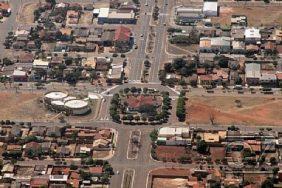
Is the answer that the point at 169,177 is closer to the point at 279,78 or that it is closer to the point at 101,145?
the point at 101,145

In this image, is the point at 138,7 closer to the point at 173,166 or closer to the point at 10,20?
the point at 10,20

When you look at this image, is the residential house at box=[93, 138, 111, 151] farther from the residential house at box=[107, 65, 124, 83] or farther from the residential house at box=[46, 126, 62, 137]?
the residential house at box=[107, 65, 124, 83]

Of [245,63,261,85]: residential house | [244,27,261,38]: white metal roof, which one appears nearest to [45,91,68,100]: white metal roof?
[245,63,261,85]: residential house

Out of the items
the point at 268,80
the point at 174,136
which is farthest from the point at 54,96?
the point at 268,80

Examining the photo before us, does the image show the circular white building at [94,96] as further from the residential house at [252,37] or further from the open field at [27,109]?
the residential house at [252,37]

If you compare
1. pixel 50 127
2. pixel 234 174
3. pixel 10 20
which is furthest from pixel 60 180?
pixel 10 20

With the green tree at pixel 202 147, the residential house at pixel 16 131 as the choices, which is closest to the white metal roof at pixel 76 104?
the residential house at pixel 16 131

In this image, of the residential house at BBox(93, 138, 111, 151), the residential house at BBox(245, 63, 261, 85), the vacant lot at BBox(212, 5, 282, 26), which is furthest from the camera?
the vacant lot at BBox(212, 5, 282, 26)
